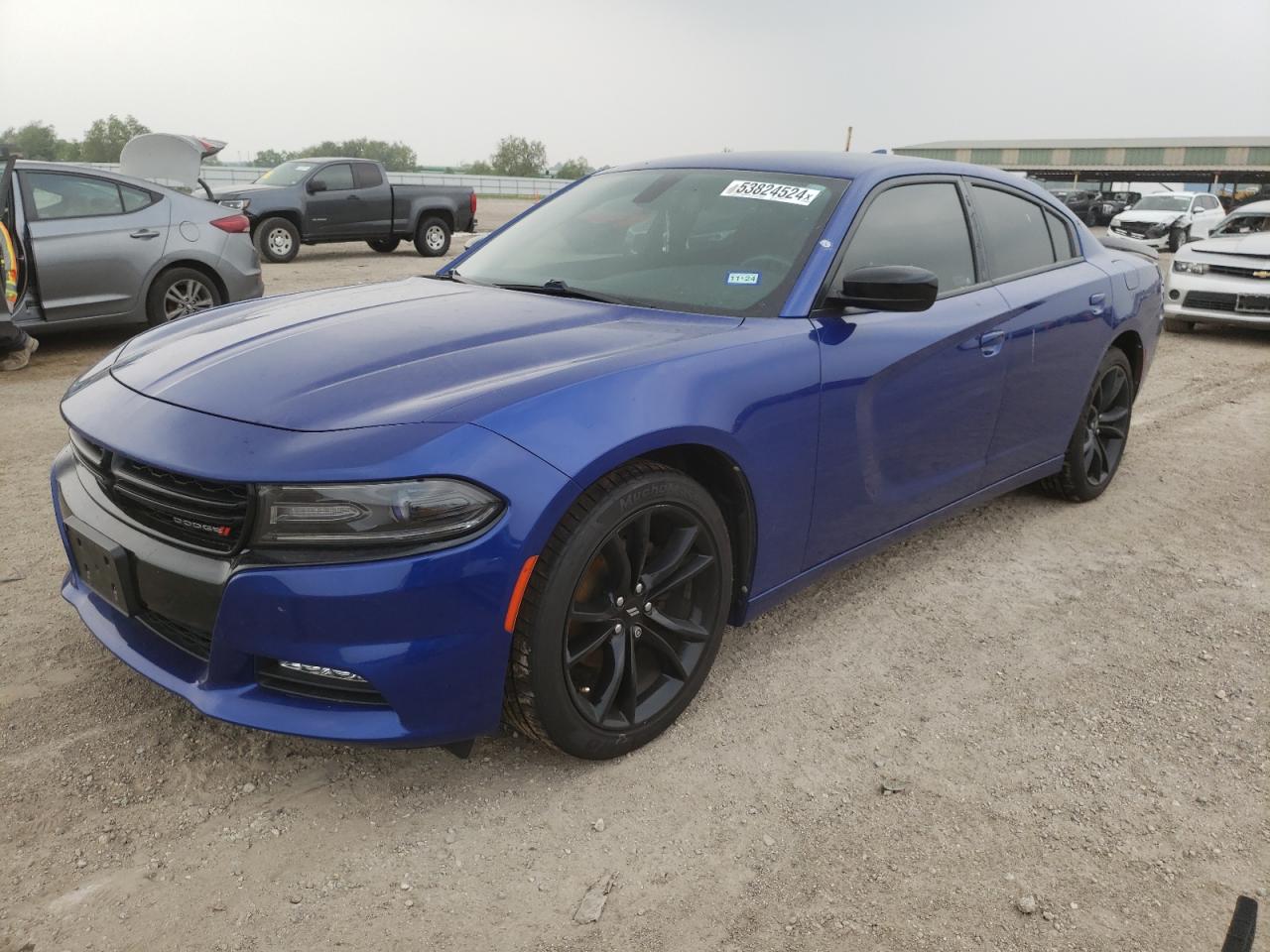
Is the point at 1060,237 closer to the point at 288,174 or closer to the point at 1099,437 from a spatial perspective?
the point at 1099,437

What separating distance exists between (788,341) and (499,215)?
2805 centimetres

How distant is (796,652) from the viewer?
328cm

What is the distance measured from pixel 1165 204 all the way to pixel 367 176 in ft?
61.9

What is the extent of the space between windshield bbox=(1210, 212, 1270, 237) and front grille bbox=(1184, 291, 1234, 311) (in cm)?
130

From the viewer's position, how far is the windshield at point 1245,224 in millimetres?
11195

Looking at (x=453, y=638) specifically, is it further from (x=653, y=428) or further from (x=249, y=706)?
(x=653, y=428)

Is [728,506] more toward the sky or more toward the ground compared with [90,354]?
more toward the sky

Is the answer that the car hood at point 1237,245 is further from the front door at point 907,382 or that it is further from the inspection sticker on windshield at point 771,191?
the inspection sticker on windshield at point 771,191

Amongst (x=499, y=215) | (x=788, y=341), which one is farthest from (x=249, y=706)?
(x=499, y=215)

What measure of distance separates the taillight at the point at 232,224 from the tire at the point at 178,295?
0.45 m

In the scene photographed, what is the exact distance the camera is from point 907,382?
127 inches

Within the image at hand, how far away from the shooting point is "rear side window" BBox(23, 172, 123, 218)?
7.22 metres

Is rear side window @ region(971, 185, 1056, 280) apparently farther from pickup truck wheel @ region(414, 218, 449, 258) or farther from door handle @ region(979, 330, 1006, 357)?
pickup truck wheel @ region(414, 218, 449, 258)

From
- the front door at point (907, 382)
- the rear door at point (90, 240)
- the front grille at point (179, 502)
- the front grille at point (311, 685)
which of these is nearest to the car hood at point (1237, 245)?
the front door at point (907, 382)
